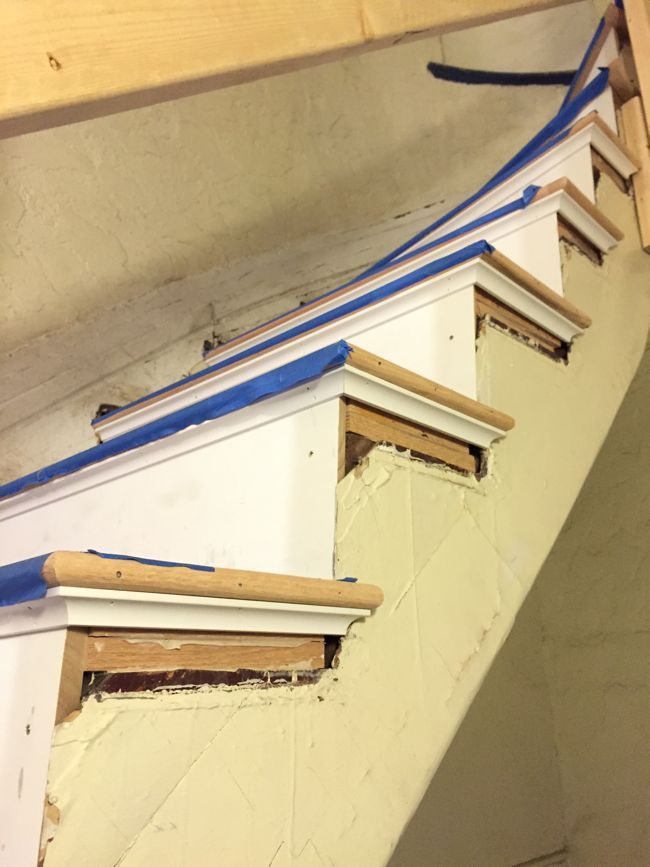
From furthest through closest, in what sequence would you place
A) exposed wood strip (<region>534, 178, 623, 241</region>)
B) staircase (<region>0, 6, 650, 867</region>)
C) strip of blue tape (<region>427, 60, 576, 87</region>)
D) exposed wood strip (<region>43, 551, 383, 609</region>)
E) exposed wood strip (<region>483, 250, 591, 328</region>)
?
strip of blue tape (<region>427, 60, 576, 87</region>) → exposed wood strip (<region>534, 178, 623, 241</region>) → exposed wood strip (<region>483, 250, 591, 328</region>) → staircase (<region>0, 6, 650, 867</region>) → exposed wood strip (<region>43, 551, 383, 609</region>)

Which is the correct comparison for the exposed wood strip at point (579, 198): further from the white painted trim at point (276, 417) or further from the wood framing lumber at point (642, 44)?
the white painted trim at point (276, 417)

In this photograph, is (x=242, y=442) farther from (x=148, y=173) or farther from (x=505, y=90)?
(x=505, y=90)

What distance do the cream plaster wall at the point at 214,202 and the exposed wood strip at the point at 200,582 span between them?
119 centimetres

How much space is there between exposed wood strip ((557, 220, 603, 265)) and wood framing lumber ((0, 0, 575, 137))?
387 mm

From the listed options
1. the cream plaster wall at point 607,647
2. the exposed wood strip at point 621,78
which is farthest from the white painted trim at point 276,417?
the cream plaster wall at point 607,647

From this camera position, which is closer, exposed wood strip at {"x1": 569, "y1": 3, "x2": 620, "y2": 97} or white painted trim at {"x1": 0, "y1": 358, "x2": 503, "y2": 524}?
white painted trim at {"x1": 0, "y1": 358, "x2": 503, "y2": 524}

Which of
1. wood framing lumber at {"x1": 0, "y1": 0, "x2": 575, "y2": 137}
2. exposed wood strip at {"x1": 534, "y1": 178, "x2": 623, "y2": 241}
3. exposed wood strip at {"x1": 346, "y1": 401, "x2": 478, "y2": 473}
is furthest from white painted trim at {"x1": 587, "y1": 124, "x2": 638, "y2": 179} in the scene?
exposed wood strip at {"x1": 346, "y1": 401, "x2": 478, "y2": 473}

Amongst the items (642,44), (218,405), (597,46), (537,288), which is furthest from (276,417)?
(597,46)

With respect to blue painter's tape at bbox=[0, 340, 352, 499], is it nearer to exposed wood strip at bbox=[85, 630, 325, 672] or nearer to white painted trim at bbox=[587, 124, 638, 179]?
exposed wood strip at bbox=[85, 630, 325, 672]

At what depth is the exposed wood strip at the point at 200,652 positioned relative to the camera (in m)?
0.48

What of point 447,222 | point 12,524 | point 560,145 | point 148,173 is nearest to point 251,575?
point 12,524

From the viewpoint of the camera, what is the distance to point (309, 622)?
609mm

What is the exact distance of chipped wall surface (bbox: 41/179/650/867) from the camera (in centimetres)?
48

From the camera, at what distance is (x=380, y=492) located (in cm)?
69
